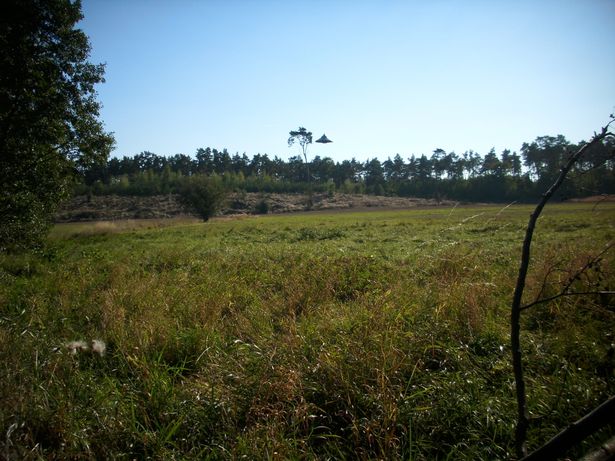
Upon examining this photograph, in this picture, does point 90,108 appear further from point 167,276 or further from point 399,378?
point 399,378

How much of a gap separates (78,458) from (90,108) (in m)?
16.6

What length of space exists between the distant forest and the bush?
4.93 meters

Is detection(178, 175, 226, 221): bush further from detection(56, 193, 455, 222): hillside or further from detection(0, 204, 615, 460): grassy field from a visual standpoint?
detection(0, 204, 615, 460): grassy field

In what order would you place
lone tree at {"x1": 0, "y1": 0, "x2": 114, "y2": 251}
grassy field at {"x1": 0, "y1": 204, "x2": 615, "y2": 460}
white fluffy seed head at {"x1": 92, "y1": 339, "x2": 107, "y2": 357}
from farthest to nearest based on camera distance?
lone tree at {"x1": 0, "y1": 0, "x2": 114, "y2": 251}, white fluffy seed head at {"x1": 92, "y1": 339, "x2": 107, "y2": 357}, grassy field at {"x1": 0, "y1": 204, "x2": 615, "y2": 460}

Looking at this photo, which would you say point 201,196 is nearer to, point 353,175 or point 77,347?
point 77,347

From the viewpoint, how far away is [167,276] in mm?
9094

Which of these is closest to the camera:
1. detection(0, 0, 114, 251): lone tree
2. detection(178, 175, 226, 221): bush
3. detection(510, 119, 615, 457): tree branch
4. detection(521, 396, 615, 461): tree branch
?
detection(521, 396, 615, 461): tree branch

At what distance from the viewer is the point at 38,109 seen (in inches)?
518

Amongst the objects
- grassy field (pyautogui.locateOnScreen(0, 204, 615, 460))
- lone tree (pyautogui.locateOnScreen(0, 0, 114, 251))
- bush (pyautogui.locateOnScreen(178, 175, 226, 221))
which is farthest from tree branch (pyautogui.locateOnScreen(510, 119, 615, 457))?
bush (pyautogui.locateOnScreen(178, 175, 226, 221))

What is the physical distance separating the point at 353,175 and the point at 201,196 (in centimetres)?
8257

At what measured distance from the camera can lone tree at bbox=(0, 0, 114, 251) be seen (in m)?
12.7

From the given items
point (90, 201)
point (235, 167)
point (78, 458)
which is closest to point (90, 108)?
point (78, 458)

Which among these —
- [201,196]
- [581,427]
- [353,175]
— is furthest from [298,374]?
[353,175]

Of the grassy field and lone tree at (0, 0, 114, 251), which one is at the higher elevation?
lone tree at (0, 0, 114, 251)
